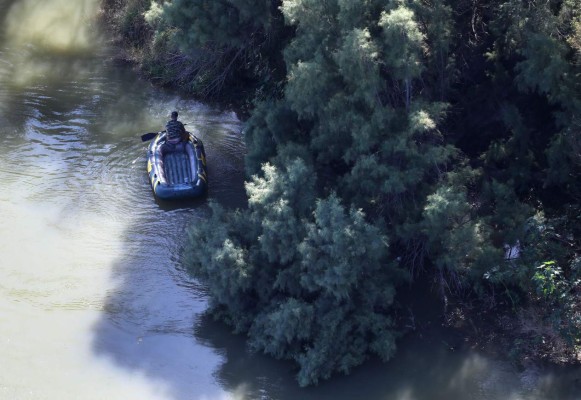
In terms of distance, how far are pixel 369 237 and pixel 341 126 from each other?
7.87 feet

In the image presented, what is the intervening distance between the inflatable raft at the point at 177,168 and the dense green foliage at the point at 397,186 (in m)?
2.79

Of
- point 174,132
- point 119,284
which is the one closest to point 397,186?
point 119,284

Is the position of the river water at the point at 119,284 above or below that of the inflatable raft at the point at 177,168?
below

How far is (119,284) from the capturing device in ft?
49.3

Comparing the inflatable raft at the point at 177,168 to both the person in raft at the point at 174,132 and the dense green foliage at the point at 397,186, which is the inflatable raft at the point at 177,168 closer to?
the person in raft at the point at 174,132

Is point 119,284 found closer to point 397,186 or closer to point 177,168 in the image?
point 177,168

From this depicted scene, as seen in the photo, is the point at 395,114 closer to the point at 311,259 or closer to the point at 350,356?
the point at 311,259

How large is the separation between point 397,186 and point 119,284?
6.22 metres

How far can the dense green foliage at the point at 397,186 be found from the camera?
1268 centimetres

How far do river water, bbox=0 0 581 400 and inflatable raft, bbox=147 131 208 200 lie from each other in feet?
1.67

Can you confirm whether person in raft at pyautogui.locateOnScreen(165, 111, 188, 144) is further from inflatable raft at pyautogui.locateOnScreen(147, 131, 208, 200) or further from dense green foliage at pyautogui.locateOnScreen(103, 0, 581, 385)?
dense green foliage at pyautogui.locateOnScreen(103, 0, 581, 385)

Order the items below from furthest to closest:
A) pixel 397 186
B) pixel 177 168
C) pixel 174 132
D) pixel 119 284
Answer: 1. pixel 174 132
2. pixel 177 168
3. pixel 119 284
4. pixel 397 186

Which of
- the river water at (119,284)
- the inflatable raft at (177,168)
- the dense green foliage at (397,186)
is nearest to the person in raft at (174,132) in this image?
the inflatable raft at (177,168)

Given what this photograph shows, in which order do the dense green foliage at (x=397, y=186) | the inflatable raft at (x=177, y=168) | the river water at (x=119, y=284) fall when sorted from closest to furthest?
1. the dense green foliage at (x=397, y=186)
2. the river water at (x=119, y=284)
3. the inflatable raft at (x=177, y=168)
